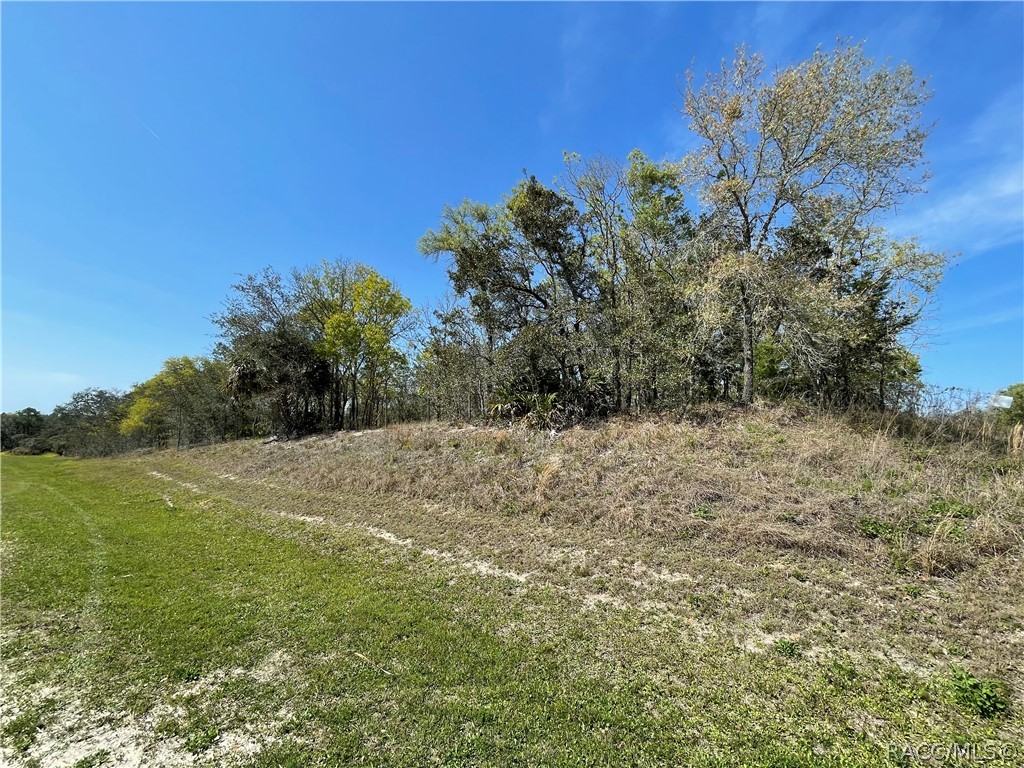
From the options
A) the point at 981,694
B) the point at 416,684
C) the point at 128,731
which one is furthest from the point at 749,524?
the point at 128,731

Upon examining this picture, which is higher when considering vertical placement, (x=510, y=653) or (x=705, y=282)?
(x=705, y=282)

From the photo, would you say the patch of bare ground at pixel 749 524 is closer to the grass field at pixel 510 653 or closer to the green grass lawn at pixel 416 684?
the grass field at pixel 510 653

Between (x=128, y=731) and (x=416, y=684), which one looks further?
(x=416, y=684)

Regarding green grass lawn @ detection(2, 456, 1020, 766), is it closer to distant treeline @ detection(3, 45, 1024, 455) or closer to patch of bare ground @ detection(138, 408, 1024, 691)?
patch of bare ground @ detection(138, 408, 1024, 691)

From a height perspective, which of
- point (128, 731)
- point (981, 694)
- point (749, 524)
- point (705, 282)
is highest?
point (705, 282)

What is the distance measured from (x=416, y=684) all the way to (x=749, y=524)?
17.8ft

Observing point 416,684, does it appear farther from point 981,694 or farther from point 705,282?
point 705,282

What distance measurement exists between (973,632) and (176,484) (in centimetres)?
2146

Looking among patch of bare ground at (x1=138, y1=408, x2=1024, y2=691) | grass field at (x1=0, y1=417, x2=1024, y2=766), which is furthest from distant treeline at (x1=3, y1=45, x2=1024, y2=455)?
grass field at (x1=0, y1=417, x2=1024, y2=766)

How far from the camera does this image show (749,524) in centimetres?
622

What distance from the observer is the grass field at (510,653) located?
2785 millimetres

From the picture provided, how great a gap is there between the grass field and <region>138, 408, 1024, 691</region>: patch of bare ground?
0.15 feet

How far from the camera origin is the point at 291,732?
2912mm

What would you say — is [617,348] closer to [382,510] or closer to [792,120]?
[792,120]
